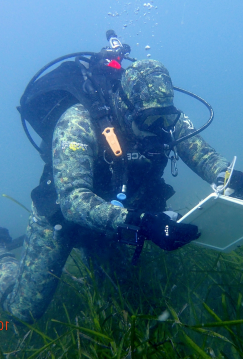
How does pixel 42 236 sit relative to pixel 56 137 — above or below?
below

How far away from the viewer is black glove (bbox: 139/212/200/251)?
1.75 metres

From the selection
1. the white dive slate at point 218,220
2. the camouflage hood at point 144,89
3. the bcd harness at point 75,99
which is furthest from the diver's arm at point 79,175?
the white dive slate at point 218,220

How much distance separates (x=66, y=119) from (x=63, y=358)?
224 centimetres

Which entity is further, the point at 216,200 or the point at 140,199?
the point at 140,199

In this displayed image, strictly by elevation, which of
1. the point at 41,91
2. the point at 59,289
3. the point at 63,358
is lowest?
the point at 59,289

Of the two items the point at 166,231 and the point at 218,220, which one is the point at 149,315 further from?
the point at 218,220

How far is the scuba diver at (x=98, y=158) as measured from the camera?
2.32m

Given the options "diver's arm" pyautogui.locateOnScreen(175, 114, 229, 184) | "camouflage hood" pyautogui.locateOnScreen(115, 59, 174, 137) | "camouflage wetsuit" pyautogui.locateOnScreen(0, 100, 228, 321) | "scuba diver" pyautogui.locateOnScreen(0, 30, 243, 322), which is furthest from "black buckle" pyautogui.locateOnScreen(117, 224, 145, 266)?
"diver's arm" pyautogui.locateOnScreen(175, 114, 229, 184)

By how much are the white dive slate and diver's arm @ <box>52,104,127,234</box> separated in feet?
2.15

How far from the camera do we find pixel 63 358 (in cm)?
156

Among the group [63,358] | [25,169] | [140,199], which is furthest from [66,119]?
[25,169]

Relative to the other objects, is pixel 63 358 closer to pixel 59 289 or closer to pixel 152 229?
pixel 152 229

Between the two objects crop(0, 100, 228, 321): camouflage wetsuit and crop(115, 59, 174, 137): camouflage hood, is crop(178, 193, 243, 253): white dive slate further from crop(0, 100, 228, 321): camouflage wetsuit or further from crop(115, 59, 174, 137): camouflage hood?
crop(115, 59, 174, 137): camouflage hood

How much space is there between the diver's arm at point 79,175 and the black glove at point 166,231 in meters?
0.25
